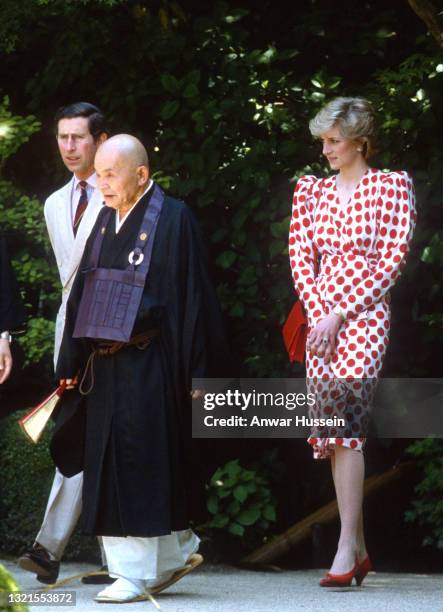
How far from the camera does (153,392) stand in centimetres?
488

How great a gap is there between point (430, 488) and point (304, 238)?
1.38 m

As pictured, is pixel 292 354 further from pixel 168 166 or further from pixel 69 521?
pixel 168 166

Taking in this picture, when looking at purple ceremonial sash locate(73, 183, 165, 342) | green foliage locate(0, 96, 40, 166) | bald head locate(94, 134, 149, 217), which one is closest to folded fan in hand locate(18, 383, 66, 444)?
purple ceremonial sash locate(73, 183, 165, 342)

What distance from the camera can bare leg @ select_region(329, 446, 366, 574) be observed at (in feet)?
16.6

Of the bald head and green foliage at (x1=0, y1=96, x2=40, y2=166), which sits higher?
green foliage at (x1=0, y1=96, x2=40, y2=166)

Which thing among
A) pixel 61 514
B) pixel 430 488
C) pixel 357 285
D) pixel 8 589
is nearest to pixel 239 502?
pixel 430 488

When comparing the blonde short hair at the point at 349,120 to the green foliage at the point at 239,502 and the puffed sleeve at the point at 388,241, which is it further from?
the green foliage at the point at 239,502

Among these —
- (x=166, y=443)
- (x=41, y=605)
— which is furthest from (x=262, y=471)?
(x=41, y=605)

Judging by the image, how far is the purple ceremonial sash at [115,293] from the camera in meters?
4.82

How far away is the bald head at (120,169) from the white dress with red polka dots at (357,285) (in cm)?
83

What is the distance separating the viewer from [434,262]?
6.02 metres

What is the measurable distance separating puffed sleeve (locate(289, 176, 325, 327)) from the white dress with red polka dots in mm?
50

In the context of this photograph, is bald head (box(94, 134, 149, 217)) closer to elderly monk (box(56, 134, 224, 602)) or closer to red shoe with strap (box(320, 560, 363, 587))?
elderly monk (box(56, 134, 224, 602))

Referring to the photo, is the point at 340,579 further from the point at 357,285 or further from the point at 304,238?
the point at 304,238
